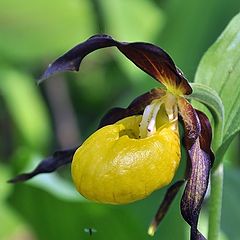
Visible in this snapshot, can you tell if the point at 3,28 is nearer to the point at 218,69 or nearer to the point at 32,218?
the point at 32,218

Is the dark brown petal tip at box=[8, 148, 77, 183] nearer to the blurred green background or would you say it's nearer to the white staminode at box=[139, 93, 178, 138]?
the white staminode at box=[139, 93, 178, 138]

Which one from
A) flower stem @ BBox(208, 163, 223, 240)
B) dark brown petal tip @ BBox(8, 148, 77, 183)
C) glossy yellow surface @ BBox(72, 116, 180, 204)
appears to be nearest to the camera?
glossy yellow surface @ BBox(72, 116, 180, 204)

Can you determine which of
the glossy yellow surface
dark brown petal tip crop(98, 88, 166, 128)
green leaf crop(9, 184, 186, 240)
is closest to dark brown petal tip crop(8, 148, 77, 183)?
dark brown petal tip crop(98, 88, 166, 128)

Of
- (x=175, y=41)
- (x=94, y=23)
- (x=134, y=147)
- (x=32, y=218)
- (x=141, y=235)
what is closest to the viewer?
(x=134, y=147)

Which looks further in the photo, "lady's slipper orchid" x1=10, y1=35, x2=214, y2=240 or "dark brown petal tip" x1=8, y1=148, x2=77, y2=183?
"dark brown petal tip" x1=8, y1=148, x2=77, y2=183

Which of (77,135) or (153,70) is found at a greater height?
(153,70)

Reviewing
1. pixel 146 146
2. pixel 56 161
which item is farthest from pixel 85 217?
pixel 146 146

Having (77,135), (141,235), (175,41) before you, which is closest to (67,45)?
(77,135)
